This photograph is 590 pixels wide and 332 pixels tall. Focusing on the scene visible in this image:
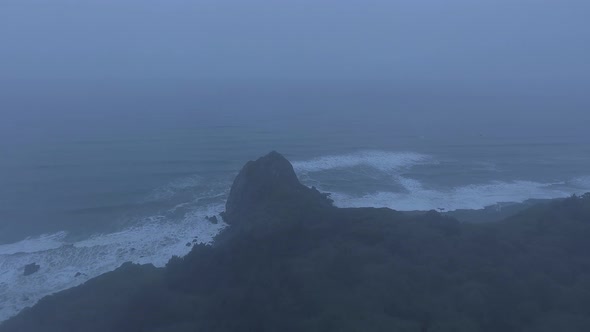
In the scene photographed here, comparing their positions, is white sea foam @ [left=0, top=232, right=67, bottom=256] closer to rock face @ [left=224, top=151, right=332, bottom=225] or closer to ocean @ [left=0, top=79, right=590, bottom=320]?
ocean @ [left=0, top=79, right=590, bottom=320]

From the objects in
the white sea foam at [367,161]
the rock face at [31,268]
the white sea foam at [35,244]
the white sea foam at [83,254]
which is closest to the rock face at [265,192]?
the white sea foam at [83,254]

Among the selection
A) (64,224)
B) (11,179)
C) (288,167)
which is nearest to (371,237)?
(288,167)

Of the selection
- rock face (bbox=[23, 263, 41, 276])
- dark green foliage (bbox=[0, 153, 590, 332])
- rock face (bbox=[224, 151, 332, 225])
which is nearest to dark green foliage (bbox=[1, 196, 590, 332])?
dark green foliage (bbox=[0, 153, 590, 332])

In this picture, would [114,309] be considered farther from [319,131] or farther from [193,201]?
[319,131]

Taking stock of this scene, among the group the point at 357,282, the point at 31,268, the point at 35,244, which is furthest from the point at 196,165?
the point at 357,282

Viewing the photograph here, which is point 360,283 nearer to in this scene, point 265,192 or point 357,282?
point 357,282

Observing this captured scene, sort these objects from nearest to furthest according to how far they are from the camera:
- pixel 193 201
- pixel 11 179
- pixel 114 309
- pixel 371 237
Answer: pixel 114 309 < pixel 371 237 < pixel 193 201 < pixel 11 179

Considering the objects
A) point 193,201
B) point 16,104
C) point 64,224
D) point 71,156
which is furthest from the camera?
point 16,104
